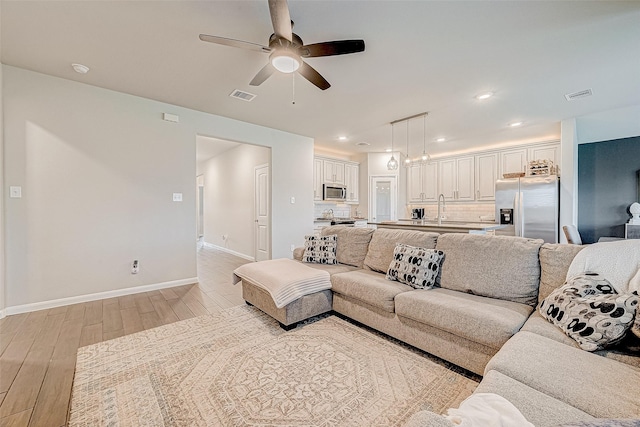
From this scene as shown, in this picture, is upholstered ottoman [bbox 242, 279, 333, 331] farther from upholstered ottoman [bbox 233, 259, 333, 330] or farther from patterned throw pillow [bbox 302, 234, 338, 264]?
patterned throw pillow [bbox 302, 234, 338, 264]

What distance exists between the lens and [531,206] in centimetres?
472

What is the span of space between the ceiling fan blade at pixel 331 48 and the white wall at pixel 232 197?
3121 millimetres

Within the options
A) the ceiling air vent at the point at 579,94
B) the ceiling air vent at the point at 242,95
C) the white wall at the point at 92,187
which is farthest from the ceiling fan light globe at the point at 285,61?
the ceiling air vent at the point at 579,94

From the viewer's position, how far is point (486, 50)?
249cm

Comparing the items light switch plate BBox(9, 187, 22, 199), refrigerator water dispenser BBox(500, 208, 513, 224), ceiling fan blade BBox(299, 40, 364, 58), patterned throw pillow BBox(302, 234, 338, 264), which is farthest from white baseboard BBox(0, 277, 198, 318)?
refrigerator water dispenser BBox(500, 208, 513, 224)

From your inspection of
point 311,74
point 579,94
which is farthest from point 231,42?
point 579,94

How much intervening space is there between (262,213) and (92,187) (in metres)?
2.84

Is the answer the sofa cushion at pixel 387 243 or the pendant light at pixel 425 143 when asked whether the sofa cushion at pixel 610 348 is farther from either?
the pendant light at pixel 425 143

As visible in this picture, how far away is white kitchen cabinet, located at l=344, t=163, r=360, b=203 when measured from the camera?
6.90 metres

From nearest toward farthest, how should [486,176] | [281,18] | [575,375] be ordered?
1. [575,375]
2. [281,18]
3. [486,176]

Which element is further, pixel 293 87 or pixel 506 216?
pixel 506 216

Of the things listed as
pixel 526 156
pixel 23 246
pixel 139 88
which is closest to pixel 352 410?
pixel 23 246

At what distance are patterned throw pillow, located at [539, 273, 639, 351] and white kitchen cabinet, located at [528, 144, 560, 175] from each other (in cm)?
463

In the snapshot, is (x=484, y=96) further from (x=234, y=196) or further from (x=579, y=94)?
(x=234, y=196)
